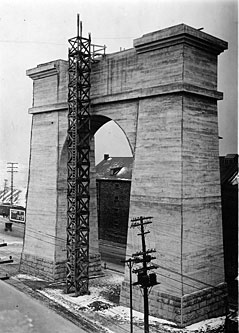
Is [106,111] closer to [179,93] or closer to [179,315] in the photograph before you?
[179,93]

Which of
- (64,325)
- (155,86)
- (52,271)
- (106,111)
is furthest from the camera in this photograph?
(52,271)

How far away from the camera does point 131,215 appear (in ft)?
78.5

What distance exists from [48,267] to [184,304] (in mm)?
11581

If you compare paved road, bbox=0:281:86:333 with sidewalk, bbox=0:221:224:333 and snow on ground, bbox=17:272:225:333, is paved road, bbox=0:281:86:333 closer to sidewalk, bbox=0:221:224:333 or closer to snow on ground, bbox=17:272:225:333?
sidewalk, bbox=0:221:224:333

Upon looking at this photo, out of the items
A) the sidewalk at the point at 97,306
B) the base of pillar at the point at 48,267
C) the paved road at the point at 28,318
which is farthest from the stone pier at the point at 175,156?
the base of pillar at the point at 48,267

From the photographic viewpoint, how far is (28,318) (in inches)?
835

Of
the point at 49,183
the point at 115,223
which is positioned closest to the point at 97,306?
the point at 49,183

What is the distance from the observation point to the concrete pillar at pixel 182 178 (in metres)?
21.7

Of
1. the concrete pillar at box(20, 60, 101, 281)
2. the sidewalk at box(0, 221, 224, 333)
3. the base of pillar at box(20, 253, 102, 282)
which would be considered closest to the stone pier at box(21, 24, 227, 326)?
the sidewalk at box(0, 221, 224, 333)

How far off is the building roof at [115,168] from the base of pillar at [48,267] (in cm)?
1433

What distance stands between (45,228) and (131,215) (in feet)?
28.7

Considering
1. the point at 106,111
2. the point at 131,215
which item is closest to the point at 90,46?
the point at 106,111

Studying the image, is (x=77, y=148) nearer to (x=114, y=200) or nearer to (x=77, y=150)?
(x=77, y=150)

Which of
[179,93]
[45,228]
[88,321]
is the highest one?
[179,93]
